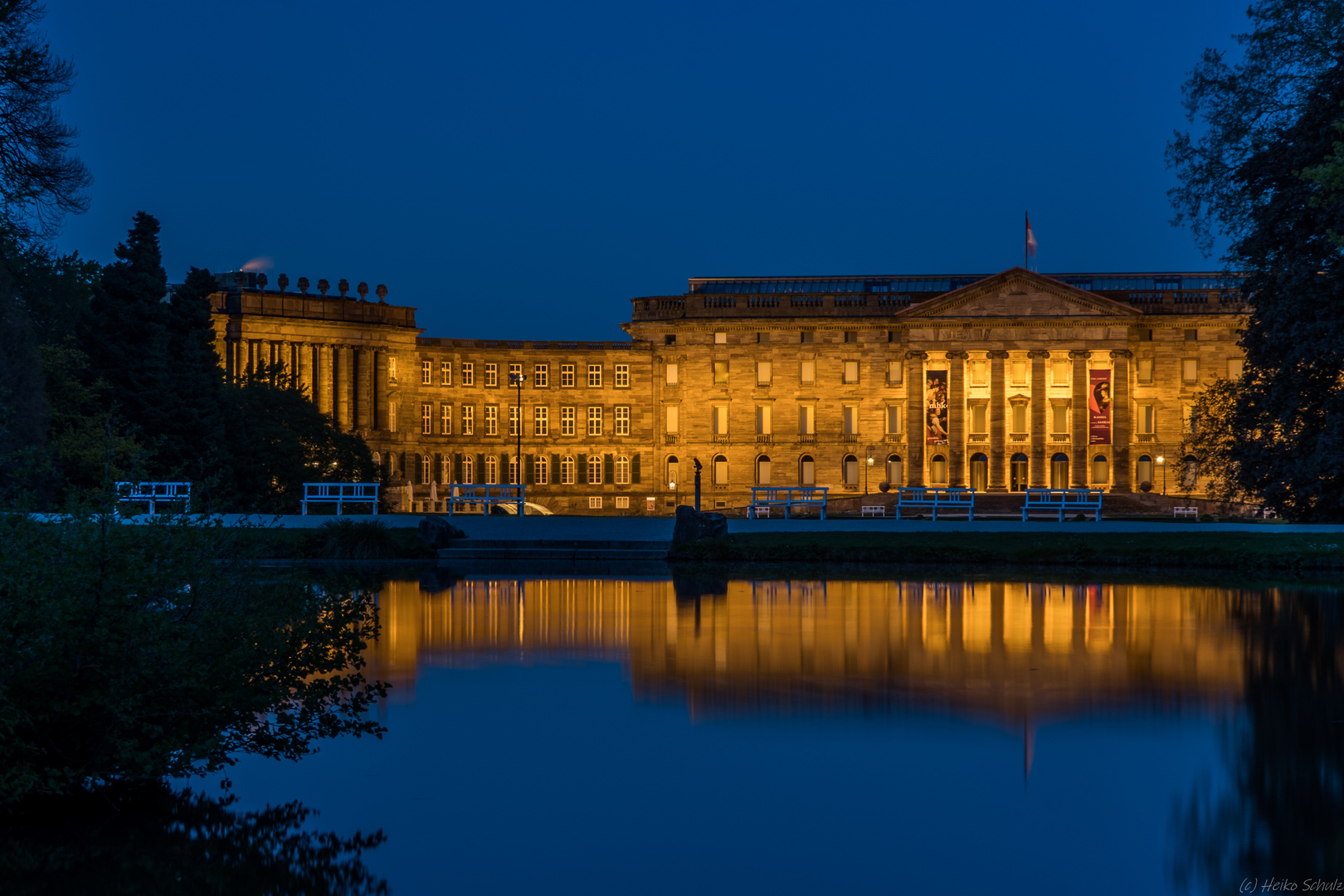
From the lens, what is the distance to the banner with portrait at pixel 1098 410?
8956 cm

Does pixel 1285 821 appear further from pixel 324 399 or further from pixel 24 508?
pixel 324 399

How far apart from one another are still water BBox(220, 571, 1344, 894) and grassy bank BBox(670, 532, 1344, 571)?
12.0m

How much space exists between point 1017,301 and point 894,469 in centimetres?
1321

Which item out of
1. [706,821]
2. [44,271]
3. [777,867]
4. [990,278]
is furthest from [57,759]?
[990,278]

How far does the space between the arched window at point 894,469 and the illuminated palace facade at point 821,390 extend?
6.7 inches

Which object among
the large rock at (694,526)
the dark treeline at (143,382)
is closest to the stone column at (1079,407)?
the dark treeline at (143,382)

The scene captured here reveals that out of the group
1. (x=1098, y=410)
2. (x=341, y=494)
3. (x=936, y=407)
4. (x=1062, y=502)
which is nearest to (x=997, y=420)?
(x=936, y=407)

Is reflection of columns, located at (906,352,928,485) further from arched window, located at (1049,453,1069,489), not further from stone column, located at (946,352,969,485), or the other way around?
arched window, located at (1049,453,1069,489)

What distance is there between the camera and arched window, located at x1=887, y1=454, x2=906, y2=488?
9238 centimetres

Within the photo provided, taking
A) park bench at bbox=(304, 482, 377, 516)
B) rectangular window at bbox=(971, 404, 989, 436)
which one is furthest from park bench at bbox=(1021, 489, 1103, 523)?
park bench at bbox=(304, 482, 377, 516)

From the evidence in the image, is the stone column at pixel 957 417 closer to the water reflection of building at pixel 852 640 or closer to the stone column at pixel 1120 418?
the stone column at pixel 1120 418

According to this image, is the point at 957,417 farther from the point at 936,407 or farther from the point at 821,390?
the point at 821,390

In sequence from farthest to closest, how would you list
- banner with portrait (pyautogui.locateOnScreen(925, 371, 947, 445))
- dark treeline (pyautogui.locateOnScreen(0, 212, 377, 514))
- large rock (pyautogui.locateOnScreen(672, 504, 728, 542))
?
banner with portrait (pyautogui.locateOnScreen(925, 371, 947, 445))
dark treeline (pyautogui.locateOnScreen(0, 212, 377, 514))
large rock (pyautogui.locateOnScreen(672, 504, 728, 542))

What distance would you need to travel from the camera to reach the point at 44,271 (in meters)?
57.3
